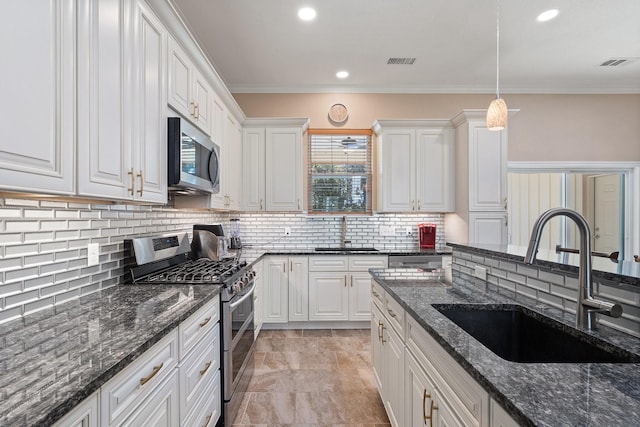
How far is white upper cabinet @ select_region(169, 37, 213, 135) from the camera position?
2.09 m

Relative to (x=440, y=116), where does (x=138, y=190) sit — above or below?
below

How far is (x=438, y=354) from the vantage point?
114cm

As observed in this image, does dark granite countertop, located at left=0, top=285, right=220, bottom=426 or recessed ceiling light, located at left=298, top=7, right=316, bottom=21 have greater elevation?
recessed ceiling light, located at left=298, top=7, right=316, bottom=21

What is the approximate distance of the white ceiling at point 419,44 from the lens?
2723 mm

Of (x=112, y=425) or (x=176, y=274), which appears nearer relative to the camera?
(x=112, y=425)

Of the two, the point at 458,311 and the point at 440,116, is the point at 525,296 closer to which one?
the point at 458,311

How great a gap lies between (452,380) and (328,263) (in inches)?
110

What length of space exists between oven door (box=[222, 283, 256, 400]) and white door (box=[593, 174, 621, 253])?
457 centimetres

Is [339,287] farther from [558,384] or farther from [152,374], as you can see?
[558,384]

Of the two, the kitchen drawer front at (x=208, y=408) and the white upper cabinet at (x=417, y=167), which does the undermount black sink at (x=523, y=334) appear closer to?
the kitchen drawer front at (x=208, y=408)

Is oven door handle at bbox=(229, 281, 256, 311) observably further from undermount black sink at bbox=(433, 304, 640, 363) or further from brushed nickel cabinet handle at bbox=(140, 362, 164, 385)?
undermount black sink at bbox=(433, 304, 640, 363)

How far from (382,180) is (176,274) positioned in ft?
8.99

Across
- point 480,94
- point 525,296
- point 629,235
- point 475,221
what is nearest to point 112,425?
point 525,296

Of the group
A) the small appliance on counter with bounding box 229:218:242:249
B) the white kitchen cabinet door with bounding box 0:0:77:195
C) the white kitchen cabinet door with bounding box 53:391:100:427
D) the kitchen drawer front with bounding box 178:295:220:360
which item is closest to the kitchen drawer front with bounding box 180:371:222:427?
the kitchen drawer front with bounding box 178:295:220:360
